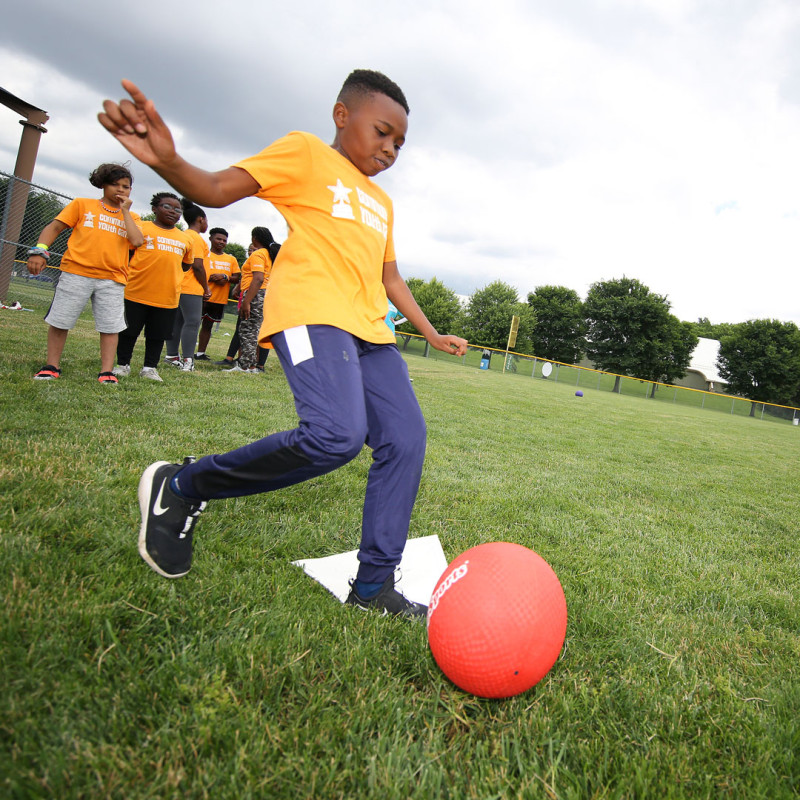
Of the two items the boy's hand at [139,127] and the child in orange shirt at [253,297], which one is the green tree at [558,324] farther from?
the boy's hand at [139,127]

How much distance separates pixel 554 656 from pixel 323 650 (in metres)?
0.81

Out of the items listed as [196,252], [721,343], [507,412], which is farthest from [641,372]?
[196,252]

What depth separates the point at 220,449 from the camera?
4.04 metres

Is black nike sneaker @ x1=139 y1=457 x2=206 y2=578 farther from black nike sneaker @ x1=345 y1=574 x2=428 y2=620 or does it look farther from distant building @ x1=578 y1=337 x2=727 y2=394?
distant building @ x1=578 y1=337 x2=727 y2=394

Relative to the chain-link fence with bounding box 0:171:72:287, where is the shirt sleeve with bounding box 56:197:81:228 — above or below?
below

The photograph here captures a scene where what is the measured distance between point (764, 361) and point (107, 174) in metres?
62.1

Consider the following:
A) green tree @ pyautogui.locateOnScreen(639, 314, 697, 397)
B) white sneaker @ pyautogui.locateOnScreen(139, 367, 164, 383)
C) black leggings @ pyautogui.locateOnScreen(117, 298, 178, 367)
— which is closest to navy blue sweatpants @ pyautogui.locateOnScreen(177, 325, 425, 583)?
white sneaker @ pyautogui.locateOnScreen(139, 367, 164, 383)

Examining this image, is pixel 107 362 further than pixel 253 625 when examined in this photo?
Yes

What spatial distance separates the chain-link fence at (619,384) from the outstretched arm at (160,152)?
3720 cm

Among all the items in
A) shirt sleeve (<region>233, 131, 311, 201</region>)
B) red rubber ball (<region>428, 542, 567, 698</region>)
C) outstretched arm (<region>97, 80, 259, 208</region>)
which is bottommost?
red rubber ball (<region>428, 542, 567, 698</region>)

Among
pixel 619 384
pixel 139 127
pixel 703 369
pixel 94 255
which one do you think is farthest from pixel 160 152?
pixel 703 369

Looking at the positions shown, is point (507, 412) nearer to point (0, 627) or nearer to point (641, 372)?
point (0, 627)

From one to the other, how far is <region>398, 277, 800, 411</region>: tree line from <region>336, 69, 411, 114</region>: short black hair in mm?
57508

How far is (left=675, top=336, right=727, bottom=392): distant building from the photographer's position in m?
61.2
